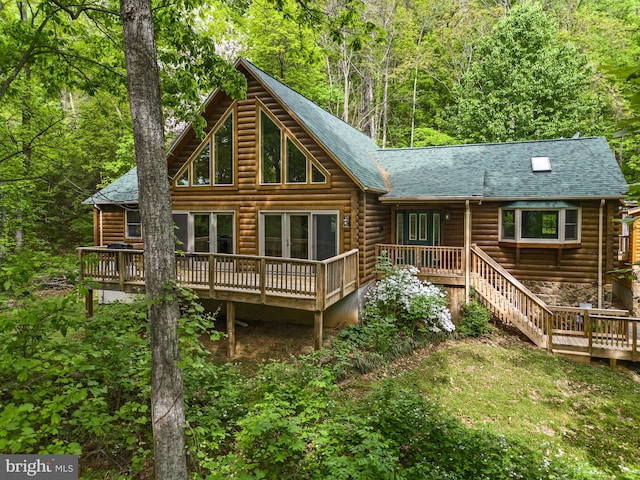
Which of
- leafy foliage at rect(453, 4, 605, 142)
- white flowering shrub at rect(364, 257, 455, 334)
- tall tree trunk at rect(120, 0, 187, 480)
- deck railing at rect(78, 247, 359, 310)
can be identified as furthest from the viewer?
leafy foliage at rect(453, 4, 605, 142)

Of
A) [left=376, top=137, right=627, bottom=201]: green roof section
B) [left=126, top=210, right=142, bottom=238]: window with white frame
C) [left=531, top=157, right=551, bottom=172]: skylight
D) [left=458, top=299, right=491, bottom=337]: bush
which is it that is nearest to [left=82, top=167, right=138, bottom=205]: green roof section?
[left=126, top=210, right=142, bottom=238]: window with white frame

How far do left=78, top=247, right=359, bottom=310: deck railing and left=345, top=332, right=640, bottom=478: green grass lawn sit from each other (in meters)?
2.38

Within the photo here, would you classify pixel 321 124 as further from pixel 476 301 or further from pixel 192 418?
pixel 192 418

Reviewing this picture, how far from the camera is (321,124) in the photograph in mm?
12320

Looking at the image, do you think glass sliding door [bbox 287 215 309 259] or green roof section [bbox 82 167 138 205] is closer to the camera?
glass sliding door [bbox 287 215 309 259]

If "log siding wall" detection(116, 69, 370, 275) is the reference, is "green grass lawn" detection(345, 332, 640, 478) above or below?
below

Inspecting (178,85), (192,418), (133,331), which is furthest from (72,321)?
(178,85)

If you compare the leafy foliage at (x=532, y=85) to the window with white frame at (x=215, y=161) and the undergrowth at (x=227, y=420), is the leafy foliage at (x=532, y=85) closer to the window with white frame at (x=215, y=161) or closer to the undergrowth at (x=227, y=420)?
the window with white frame at (x=215, y=161)

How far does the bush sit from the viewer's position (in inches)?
407

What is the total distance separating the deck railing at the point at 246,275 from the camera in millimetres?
8500

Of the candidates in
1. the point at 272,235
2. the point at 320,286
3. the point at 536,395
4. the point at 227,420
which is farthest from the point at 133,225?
the point at 536,395

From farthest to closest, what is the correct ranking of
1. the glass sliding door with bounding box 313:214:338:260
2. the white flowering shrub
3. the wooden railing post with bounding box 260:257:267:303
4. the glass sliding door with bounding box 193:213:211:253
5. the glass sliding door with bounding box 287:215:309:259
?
the glass sliding door with bounding box 193:213:211:253, the glass sliding door with bounding box 287:215:309:259, the glass sliding door with bounding box 313:214:338:260, the white flowering shrub, the wooden railing post with bounding box 260:257:267:303

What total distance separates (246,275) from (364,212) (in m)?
4.22

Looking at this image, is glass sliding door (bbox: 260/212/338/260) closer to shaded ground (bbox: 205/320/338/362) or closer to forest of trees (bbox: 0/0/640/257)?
shaded ground (bbox: 205/320/338/362)
